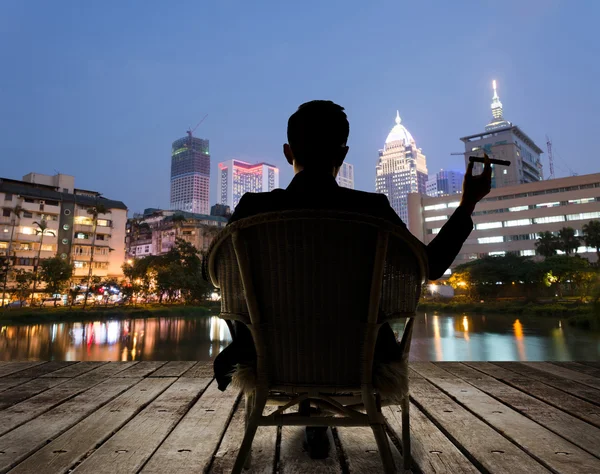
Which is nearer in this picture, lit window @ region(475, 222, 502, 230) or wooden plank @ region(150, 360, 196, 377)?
wooden plank @ region(150, 360, 196, 377)

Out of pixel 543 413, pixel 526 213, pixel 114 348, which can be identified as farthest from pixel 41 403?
pixel 526 213

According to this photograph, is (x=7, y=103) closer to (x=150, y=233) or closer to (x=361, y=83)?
(x=150, y=233)

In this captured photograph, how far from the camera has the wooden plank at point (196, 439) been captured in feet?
3.32

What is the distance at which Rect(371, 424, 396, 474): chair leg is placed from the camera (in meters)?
0.73

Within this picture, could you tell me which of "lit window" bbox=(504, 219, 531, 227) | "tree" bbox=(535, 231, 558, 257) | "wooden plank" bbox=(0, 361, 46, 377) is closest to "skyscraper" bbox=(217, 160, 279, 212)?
"lit window" bbox=(504, 219, 531, 227)

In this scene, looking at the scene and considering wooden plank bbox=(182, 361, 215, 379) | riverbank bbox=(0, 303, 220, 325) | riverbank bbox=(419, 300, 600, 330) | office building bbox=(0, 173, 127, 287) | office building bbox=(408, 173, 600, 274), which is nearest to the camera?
wooden plank bbox=(182, 361, 215, 379)

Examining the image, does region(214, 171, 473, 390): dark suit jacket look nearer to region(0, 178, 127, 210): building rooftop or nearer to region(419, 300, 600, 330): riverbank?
region(419, 300, 600, 330): riverbank

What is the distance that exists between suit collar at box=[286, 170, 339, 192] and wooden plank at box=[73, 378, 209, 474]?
0.83 meters

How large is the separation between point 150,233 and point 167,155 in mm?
101584

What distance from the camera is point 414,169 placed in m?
126

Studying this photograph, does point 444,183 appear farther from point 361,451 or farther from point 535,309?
point 361,451

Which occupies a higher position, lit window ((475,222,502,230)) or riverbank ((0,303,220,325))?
lit window ((475,222,502,230))

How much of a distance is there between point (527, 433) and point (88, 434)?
60.4 inches

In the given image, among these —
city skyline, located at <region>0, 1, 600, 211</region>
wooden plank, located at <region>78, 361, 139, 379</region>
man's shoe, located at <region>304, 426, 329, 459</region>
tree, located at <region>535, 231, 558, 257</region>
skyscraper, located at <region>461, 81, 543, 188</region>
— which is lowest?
wooden plank, located at <region>78, 361, 139, 379</region>
